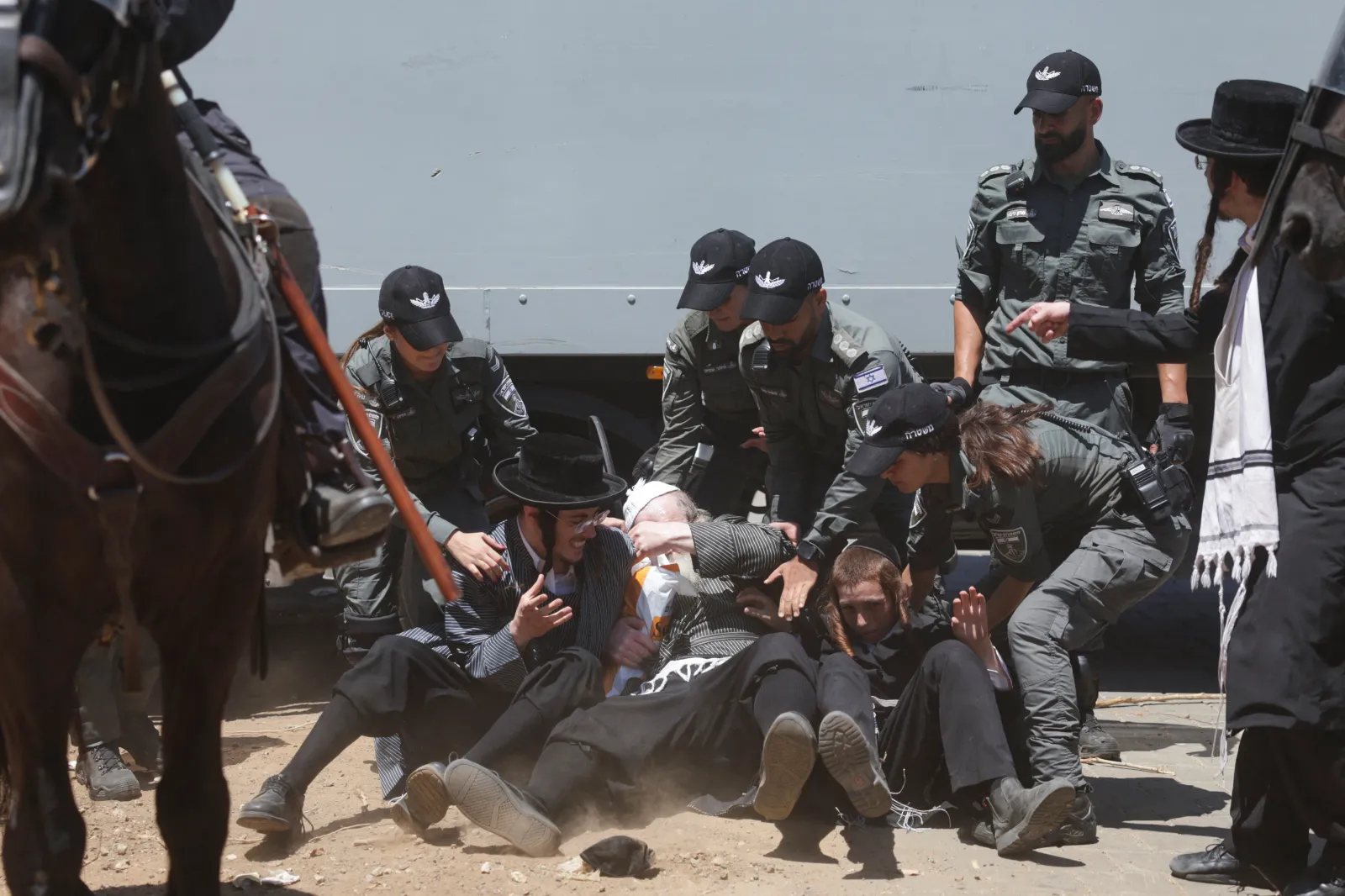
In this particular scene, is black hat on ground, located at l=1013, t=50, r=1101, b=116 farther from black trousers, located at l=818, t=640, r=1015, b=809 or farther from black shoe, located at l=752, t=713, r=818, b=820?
black shoe, located at l=752, t=713, r=818, b=820

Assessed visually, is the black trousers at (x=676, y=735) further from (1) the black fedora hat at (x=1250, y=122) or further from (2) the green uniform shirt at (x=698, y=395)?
(1) the black fedora hat at (x=1250, y=122)

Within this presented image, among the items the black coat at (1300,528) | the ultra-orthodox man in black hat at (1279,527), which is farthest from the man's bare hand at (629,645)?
the black coat at (1300,528)

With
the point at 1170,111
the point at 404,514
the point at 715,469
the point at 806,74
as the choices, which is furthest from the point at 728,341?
the point at 404,514

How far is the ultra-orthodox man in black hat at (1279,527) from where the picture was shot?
3438 millimetres

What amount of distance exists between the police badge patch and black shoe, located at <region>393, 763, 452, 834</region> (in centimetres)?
191

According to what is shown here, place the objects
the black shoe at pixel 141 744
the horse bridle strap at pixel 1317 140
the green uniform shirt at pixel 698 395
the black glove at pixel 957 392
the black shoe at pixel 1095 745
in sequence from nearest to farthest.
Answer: the horse bridle strap at pixel 1317 140 < the black glove at pixel 957 392 < the black shoe at pixel 141 744 < the black shoe at pixel 1095 745 < the green uniform shirt at pixel 698 395

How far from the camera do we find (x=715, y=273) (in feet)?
18.6

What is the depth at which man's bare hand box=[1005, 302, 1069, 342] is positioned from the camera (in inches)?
161

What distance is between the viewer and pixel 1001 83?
6.43 meters

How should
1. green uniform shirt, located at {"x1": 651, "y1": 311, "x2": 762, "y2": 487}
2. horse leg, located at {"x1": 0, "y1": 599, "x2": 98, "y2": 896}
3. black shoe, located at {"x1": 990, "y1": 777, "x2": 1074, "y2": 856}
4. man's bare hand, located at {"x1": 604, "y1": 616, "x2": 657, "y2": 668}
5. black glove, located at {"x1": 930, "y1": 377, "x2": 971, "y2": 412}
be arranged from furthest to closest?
1. green uniform shirt, located at {"x1": 651, "y1": 311, "x2": 762, "y2": 487}
2. black glove, located at {"x1": 930, "y1": 377, "x2": 971, "y2": 412}
3. man's bare hand, located at {"x1": 604, "y1": 616, "x2": 657, "y2": 668}
4. black shoe, located at {"x1": 990, "y1": 777, "x2": 1074, "y2": 856}
5. horse leg, located at {"x1": 0, "y1": 599, "x2": 98, "y2": 896}

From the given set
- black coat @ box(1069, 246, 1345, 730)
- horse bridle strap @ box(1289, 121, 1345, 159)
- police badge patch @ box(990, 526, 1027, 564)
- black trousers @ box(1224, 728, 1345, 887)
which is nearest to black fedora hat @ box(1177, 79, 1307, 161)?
black coat @ box(1069, 246, 1345, 730)

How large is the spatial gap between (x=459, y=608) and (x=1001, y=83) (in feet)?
11.1

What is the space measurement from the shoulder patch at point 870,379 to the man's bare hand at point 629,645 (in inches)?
45.8

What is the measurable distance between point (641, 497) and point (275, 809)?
1.80 meters
